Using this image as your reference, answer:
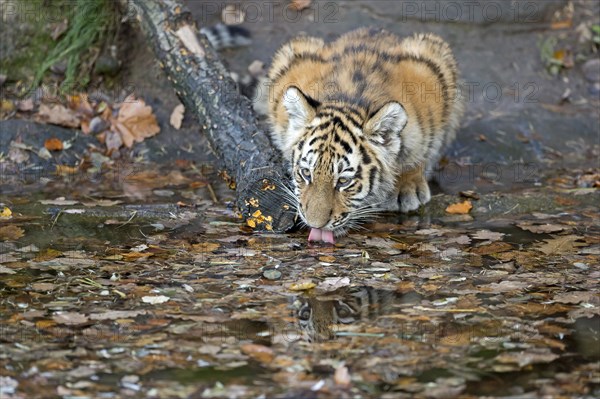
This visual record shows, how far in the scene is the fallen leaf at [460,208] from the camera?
23.0 ft

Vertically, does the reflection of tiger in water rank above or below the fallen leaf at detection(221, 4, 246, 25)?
below

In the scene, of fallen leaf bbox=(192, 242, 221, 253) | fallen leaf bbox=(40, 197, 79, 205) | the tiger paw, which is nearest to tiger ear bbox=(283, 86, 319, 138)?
fallen leaf bbox=(192, 242, 221, 253)

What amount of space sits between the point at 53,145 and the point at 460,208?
3.71 meters

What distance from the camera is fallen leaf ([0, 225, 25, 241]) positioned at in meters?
6.05

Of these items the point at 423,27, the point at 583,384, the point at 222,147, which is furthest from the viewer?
the point at 423,27

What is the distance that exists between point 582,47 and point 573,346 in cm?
594

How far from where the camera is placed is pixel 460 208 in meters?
7.03

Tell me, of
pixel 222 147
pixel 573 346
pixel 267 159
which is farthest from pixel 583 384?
pixel 222 147

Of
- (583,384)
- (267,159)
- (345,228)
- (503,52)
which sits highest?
(503,52)

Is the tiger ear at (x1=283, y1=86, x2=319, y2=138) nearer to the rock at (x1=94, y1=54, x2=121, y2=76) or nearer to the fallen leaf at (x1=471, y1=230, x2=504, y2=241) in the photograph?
the fallen leaf at (x1=471, y1=230, x2=504, y2=241)

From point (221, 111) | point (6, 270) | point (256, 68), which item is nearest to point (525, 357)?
point (6, 270)

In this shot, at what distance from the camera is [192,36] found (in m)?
7.33

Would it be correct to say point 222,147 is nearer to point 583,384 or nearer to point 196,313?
point 196,313

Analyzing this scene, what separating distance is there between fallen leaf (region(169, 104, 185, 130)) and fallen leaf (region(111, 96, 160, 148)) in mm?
158
